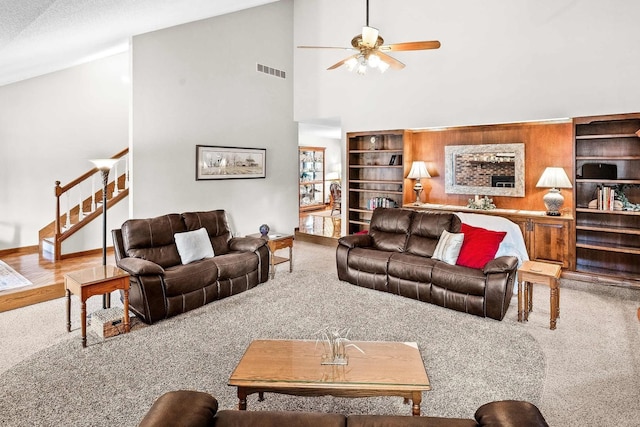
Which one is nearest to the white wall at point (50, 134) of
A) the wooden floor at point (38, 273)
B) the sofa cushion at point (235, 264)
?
the wooden floor at point (38, 273)

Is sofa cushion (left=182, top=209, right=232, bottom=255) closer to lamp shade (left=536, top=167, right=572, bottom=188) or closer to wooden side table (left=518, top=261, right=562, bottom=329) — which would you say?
wooden side table (left=518, top=261, right=562, bottom=329)

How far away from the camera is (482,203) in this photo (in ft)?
20.7

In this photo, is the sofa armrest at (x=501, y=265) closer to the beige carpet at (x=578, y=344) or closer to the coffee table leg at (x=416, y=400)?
the beige carpet at (x=578, y=344)

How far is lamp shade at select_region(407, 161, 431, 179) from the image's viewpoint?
22.2 feet

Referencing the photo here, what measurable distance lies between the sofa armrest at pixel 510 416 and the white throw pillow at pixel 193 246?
3625 millimetres

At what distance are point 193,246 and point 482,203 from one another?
441 centimetres

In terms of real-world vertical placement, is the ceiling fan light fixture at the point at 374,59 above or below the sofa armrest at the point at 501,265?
above

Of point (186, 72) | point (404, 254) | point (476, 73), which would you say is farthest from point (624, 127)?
point (186, 72)

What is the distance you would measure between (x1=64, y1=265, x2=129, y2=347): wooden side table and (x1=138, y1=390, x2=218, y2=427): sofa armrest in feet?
6.75

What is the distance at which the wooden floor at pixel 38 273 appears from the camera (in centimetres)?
429

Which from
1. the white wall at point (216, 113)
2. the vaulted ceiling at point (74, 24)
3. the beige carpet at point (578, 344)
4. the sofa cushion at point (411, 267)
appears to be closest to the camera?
the beige carpet at point (578, 344)

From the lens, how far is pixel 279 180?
316 inches

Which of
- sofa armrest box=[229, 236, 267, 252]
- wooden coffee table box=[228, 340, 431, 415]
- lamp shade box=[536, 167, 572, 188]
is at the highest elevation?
lamp shade box=[536, 167, 572, 188]

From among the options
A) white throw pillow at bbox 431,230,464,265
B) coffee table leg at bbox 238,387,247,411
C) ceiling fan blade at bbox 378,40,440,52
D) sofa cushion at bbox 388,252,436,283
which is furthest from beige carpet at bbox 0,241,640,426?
ceiling fan blade at bbox 378,40,440,52
